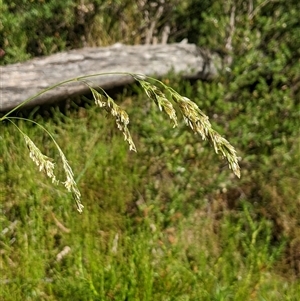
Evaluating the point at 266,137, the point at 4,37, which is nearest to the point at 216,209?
the point at 266,137

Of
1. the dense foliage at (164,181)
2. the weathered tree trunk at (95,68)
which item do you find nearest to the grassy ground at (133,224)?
the dense foliage at (164,181)

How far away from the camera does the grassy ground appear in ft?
9.03

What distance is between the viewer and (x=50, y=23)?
15.5 feet

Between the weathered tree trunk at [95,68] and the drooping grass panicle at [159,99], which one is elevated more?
the weathered tree trunk at [95,68]

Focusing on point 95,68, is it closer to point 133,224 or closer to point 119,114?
point 133,224

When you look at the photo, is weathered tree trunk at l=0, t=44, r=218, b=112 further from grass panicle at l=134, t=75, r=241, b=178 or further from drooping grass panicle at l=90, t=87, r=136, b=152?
grass panicle at l=134, t=75, r=241, b=178

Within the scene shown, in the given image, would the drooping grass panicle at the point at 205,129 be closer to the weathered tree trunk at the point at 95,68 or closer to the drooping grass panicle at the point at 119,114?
the drooping grass panicle at the point at 119,114

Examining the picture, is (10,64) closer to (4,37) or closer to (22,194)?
(4,37)

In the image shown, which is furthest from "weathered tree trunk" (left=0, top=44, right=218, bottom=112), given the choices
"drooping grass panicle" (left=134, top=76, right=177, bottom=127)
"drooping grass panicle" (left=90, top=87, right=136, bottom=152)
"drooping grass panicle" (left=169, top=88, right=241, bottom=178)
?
"drooping grass panicle" (left=169, top=88, right=241, bottom=178)

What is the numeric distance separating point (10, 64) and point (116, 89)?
2.87ft

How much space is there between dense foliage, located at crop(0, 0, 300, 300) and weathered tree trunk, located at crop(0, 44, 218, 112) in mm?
168

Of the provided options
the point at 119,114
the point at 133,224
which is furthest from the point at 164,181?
the point at 119,114

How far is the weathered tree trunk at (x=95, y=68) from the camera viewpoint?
389 centimetres

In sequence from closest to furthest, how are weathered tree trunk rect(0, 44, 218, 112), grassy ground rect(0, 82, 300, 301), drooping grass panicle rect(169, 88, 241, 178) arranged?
drooping grass panicle rect(169, 88, 241, 178)
grassy ground rect(0, 82, 300, 301)
weathered tree trunk rect(0, 44, 218, 112)
